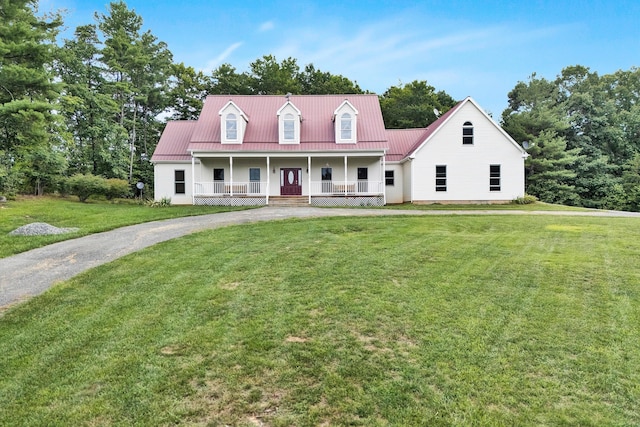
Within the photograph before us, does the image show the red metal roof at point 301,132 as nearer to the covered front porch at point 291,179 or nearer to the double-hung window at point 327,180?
the covered front porch at point 291,179

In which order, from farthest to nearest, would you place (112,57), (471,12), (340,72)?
(340,72)
(112,57)
(471,12)

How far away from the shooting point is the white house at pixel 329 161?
74.6 feet

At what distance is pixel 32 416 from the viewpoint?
297cm

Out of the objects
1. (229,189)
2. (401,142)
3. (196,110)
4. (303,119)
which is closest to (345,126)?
(303,119)

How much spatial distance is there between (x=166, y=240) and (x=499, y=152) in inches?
811

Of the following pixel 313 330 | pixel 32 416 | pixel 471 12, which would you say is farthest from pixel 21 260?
pixel 471 12

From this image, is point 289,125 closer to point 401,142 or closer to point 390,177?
point 390,177

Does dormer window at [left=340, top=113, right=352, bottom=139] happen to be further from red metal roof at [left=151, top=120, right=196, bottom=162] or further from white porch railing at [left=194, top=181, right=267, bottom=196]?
red metal roof at [left=151, top=120, right=196, bottom=162]

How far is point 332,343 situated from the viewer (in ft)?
13.4

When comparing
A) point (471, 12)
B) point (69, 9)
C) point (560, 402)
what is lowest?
point (560, 402)

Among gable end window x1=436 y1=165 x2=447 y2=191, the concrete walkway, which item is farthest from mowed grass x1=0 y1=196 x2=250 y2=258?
gable end window x1=436 y1=165 x2=447 y2=191

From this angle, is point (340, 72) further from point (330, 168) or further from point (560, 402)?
point (560, 402)

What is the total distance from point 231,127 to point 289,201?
229 inches

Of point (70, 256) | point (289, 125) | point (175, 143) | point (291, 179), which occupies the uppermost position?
point (289, 125)
